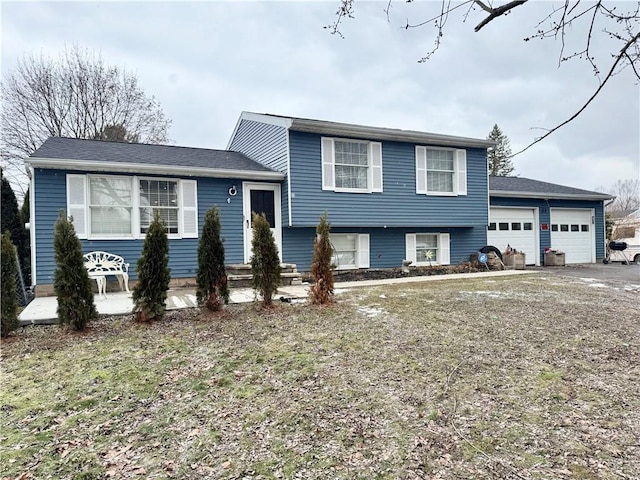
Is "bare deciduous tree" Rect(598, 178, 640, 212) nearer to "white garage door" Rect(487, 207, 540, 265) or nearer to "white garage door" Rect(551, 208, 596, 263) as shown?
"white garage door" Rect(551, 208, 596, 263)

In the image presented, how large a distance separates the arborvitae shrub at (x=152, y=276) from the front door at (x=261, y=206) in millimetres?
4704

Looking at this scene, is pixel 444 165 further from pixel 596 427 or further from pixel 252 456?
pixel 252 456

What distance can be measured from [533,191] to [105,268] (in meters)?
14.4

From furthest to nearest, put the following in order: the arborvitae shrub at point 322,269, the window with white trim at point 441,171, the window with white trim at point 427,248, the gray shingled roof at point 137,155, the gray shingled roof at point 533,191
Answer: the gray shingled roof at point 533,191 < the window with white trim at point 427,248 < the window with white trim at point 441,171 < the gray shingled roof at point 137,155 < the arborvitae shrub at point 322,269

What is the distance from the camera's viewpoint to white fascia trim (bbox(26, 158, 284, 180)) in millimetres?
7711

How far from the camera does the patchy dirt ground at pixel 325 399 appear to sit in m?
2.21

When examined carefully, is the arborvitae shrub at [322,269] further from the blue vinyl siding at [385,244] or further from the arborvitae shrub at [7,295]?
the blue vinyl siding at [385,244]

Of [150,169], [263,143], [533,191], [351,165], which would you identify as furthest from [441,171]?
[150,169]

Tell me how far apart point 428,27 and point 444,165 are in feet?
29.3

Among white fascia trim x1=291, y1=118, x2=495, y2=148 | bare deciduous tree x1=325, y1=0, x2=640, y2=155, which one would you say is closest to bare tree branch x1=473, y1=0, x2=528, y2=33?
bare deciduous tree x1=325, y1=0, x2=640, y2=155

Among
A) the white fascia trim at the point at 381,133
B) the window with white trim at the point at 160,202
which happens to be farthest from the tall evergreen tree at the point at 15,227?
the white fascia trim at the point at 381,133

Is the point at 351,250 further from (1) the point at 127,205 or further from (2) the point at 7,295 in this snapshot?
(2) the point at 7,295

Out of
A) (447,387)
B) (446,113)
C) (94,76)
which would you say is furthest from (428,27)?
(94,76)

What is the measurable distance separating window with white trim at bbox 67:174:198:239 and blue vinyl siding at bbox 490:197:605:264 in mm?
10629
